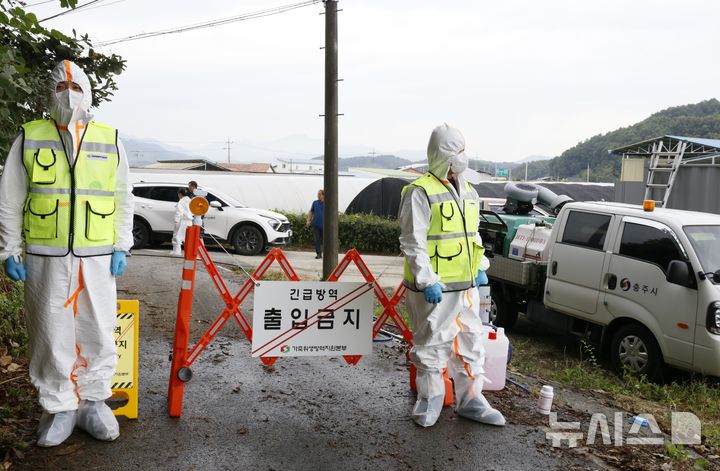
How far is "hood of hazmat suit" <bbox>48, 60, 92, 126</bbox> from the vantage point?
4293 mm

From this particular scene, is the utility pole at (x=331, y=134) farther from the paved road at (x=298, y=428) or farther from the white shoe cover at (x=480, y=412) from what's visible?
the white shoe cover at (x=480, y=412)

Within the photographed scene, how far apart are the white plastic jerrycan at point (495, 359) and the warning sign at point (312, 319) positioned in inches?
41.1

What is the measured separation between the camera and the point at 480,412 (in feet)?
16.6

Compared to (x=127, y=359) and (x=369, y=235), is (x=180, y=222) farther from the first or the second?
(x=127, y=359)

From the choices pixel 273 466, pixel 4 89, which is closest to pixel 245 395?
pixel 273 466

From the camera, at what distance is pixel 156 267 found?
40.8 ft

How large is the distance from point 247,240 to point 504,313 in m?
9.74

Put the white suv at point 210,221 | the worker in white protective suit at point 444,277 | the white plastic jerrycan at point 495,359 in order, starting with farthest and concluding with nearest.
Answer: the white suv at point 210,221 < the white plastic jerrycan at point 495,359 < the worker in white protective suit at point 444,277

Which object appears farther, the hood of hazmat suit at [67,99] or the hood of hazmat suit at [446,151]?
the hood of hazmat suit at [446,151]

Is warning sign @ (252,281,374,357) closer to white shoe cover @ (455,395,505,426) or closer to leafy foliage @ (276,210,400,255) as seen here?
white shoe cover @ (455,395,505,426)

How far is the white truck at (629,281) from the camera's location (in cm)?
684

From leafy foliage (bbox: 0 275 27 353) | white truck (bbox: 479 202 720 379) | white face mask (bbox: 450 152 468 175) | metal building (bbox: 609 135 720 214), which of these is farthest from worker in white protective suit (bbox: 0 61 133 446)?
metal building (bbox: 609 135 720 214)

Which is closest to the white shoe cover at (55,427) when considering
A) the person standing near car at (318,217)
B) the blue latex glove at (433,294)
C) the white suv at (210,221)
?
the blue latex glove at (433,294)

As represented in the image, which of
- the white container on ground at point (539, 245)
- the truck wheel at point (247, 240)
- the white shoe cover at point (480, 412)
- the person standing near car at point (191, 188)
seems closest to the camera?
the white shoe cover at point (480, 412)
